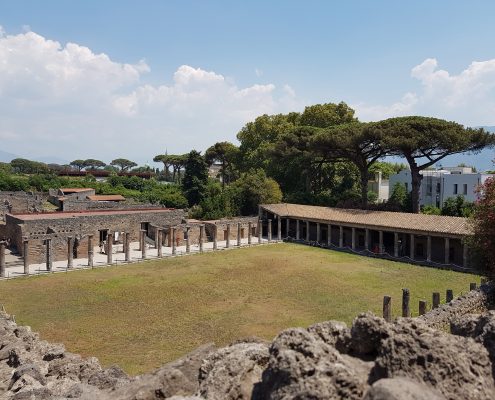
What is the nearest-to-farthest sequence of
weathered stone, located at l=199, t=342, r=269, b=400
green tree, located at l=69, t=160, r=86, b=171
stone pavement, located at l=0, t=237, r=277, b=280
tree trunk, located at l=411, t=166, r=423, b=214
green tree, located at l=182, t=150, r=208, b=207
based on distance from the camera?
weathered stone, located at l=199, t=342, r=269, b=400 < stone pavement, located at l=0, t=237, r=277, b=280 < tree trunk, located at l=411, t=166, r=423, b=214 < green tree, located at l=182, t=150, r=208, b=207 < green tree, located at l=69, t=160, r=86, b=171

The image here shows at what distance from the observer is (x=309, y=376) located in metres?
5.33

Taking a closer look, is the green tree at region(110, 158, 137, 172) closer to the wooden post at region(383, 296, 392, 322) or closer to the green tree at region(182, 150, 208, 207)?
the green tree at region(182, 150, 208, 207)

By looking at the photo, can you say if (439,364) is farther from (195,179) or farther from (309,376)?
(195,179)

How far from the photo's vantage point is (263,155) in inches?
2562

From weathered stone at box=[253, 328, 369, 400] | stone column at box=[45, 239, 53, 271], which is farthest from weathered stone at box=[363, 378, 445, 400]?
stone column at box=[45, 239, 53, 271]

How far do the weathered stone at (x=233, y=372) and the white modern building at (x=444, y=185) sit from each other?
4631 centimetres

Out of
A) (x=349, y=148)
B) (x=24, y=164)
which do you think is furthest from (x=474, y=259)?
(x=24, y=164)

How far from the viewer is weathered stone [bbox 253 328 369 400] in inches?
203

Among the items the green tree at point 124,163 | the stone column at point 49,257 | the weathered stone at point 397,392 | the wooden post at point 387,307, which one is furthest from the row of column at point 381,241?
the green tree at point 124,163

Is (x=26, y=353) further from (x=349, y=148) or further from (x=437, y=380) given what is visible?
(x=349, y=148)

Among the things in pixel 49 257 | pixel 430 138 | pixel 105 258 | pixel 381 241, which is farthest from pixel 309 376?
pixel 430 138

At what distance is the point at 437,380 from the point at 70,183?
8455 centimetres

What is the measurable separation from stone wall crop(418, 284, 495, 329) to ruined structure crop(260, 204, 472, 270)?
906 centimetres

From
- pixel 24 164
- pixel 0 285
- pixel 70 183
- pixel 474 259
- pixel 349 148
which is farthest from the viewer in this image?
pixel 24 164
